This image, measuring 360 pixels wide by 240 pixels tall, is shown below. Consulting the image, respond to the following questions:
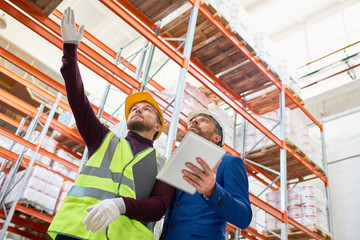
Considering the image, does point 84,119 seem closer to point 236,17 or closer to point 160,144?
point 160,144

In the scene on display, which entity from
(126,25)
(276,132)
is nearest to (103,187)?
(276,132)

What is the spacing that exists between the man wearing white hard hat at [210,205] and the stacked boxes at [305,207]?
24.7 feet

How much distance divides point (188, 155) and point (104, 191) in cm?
62

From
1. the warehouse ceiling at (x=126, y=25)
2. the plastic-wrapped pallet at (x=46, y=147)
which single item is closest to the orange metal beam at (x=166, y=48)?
the warehouse ceiling at (x=126, y=25)

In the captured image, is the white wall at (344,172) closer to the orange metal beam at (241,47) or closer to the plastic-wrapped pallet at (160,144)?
the orange metal beam at (241,47)

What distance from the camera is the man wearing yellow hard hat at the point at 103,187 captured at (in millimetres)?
1884

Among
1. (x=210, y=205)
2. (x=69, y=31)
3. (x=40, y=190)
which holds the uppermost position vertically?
(x=40, y=190)

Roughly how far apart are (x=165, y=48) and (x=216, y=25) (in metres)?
1.72

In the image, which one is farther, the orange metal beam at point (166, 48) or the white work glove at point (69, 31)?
the orange metal beam at point (166, 48)

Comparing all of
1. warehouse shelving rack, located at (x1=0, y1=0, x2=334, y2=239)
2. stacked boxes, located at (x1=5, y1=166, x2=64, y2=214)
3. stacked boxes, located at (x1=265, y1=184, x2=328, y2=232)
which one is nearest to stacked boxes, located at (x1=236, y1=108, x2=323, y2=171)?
warehouse shelving rack, located at (x1=0, y1=0, x2=334, y2=239)

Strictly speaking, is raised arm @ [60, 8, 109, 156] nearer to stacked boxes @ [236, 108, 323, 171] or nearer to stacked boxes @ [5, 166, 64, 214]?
stacked boxes @ [236, 108, 323, 171]

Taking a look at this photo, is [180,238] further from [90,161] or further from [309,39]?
[309,39]

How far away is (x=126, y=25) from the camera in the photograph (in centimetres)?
1461

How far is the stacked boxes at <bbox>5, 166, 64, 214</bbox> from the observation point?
28.6 feet
